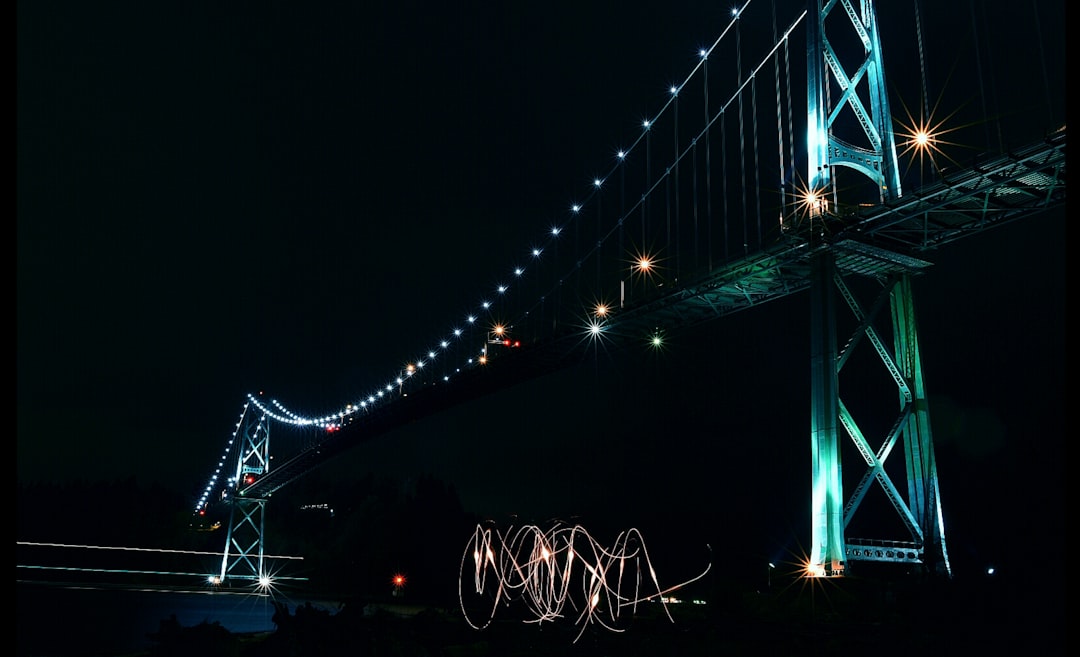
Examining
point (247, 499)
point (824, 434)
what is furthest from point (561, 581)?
point (247, 499)

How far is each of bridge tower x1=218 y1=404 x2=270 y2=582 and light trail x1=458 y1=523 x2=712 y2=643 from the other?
Answer: 2295 cm

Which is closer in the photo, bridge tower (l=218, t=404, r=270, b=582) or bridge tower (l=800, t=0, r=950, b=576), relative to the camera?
bridge tower (l=800, t=0, r=950, b=576)

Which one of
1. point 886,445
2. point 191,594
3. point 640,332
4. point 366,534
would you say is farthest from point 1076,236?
point 191,594

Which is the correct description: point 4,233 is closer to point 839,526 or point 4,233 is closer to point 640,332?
point 839,526

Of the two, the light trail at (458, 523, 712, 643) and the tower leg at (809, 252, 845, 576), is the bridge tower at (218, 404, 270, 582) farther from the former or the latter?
the tower leg at (809, 252, 845, 576)

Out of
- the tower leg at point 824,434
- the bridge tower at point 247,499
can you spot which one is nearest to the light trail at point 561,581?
the tower leg at point 824,434

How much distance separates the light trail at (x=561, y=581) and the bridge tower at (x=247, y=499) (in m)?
23.0

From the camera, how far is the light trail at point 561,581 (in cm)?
1603

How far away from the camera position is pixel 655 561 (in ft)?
122

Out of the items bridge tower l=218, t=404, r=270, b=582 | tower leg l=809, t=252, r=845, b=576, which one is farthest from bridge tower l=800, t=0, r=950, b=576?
bridge tower l=218, t=404, r=270, b=582

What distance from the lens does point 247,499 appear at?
64312 mm

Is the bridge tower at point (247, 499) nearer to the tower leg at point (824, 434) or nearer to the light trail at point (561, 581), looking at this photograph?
the light trail at point (561, 581)

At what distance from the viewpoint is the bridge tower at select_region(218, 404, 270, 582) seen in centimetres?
6400

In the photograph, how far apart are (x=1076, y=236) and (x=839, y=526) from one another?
15452 mm
